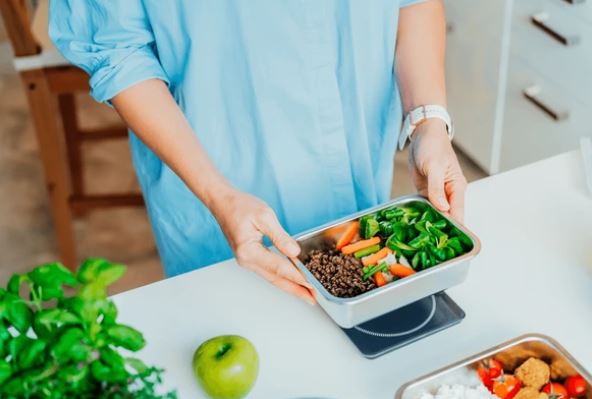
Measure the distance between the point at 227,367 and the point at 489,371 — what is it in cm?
30

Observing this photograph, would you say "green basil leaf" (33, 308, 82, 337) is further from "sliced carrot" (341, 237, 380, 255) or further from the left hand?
the left hand

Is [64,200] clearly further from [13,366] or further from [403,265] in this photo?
[13,366]

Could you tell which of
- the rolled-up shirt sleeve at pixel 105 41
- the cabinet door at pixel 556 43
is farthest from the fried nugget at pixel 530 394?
the cabinet door at pixel 556 43

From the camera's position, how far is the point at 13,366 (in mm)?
656

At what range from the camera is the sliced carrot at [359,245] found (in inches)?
39.0

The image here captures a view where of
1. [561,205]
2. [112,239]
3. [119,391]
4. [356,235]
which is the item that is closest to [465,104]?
[112,239]

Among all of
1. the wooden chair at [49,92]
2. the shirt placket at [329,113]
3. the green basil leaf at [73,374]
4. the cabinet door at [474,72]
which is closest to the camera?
the green basil leaf at [73,374]

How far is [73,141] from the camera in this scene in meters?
2.41

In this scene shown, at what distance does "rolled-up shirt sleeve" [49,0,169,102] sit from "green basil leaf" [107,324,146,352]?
0.49 m

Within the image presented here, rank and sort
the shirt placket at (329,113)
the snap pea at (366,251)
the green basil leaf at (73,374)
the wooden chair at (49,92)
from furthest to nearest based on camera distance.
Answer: the wooden chair at (49,92) → the shirt placket at (329,113) → the snap pea at (366,251) → the green basil leaf at (73,374)

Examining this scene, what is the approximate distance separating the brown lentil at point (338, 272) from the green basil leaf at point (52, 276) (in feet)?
1.16

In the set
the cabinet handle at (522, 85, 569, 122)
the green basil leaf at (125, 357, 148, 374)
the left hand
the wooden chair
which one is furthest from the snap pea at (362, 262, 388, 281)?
the cabinet handle at (522, 85, 569, 122)

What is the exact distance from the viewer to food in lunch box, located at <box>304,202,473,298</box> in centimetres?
95

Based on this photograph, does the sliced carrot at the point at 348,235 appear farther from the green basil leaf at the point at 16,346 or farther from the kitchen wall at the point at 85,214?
the kitchen wall at the point at 85,214
